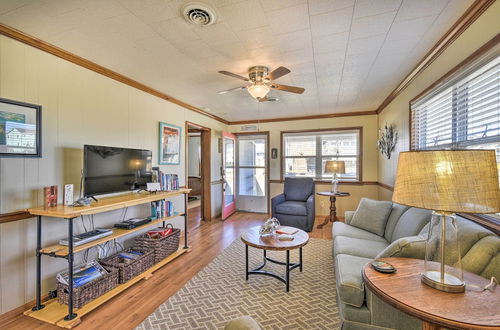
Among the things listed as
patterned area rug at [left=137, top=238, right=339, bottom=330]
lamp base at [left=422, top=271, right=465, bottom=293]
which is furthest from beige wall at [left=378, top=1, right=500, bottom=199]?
patterned area rug at [left=137, top=238, right=339, bottom=330]

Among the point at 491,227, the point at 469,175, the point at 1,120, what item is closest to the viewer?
the point at 469,175

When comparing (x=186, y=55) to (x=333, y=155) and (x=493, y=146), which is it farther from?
(x=333, y=155)

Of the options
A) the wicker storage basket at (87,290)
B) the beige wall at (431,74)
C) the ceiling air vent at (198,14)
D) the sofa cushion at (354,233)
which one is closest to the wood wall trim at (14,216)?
the wicker storage basket at (87,290)

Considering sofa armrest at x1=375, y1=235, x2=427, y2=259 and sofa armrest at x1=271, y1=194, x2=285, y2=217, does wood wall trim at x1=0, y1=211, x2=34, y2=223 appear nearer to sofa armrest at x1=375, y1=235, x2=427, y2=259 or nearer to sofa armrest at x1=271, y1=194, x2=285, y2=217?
sofa armrest at x1=375, y1=235, x2=427, y2=259

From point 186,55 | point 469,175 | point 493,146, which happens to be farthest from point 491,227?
point 186,55

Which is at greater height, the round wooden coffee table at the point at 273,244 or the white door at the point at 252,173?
the white door at the point at 252,173

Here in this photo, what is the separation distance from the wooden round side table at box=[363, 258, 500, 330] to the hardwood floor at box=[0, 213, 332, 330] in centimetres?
191

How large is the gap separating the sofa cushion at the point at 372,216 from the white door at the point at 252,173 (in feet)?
9.74

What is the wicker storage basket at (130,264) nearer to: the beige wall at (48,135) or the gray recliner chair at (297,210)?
the beige wall at (48,135)

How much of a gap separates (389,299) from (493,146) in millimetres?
1358

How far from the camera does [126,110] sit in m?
3.00

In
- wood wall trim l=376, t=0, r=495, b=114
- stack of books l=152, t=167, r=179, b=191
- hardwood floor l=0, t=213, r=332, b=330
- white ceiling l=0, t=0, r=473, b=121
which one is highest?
white ceiling l=0, t=0, r=473, b=121

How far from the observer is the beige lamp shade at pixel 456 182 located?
966 millimetres

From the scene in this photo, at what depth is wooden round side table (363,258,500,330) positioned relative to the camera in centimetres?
90
